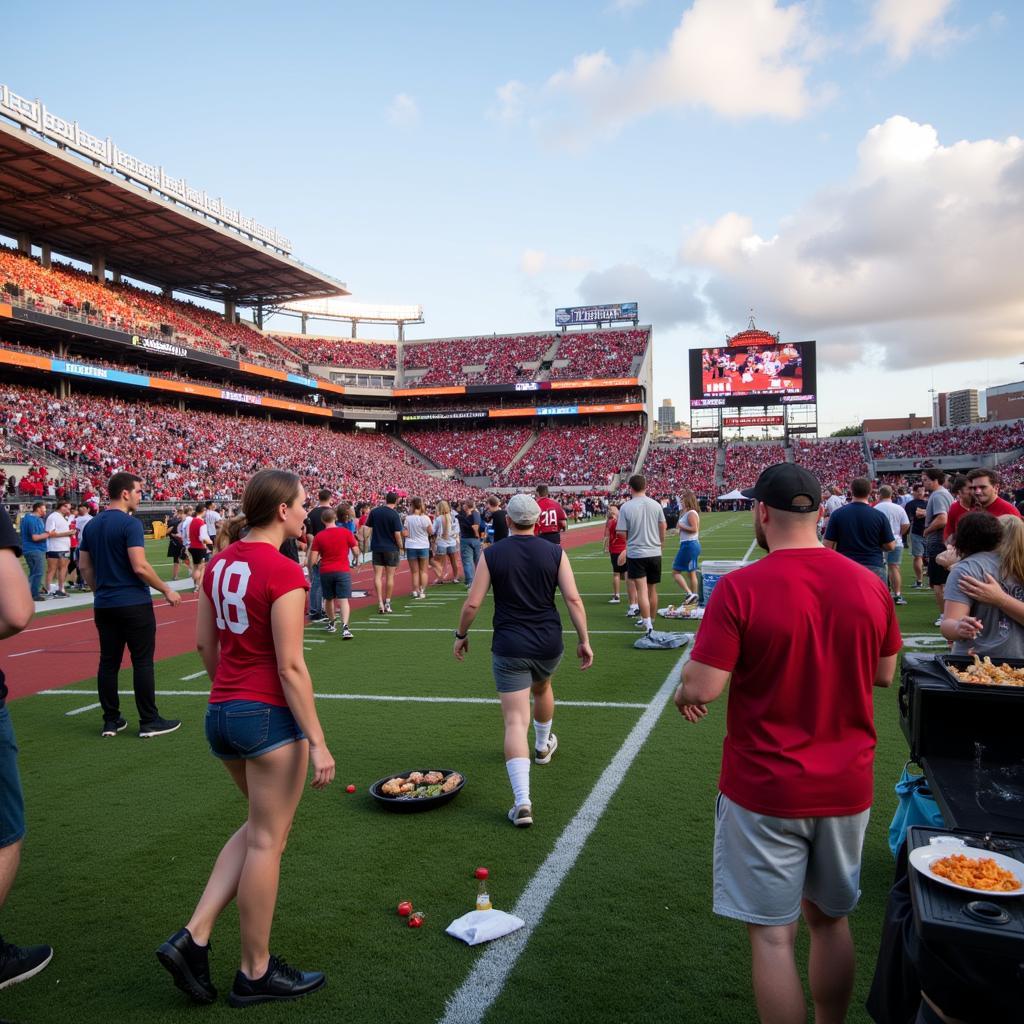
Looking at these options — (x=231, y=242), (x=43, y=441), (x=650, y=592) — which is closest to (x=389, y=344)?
(x=231, y=242)

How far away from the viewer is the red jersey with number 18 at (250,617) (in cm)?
289

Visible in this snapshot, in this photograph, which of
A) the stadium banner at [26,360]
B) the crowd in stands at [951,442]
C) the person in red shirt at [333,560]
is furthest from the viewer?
the crowd in stands at [951,442]

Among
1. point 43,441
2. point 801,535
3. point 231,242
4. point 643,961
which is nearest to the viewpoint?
point 801,535

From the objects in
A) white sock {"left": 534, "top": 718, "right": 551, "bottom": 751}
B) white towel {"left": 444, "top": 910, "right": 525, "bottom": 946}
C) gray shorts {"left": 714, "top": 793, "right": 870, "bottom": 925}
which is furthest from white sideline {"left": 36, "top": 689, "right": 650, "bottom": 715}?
gray shorts {"left": 714, "top": 793, "right": 870, "bottom": 925}

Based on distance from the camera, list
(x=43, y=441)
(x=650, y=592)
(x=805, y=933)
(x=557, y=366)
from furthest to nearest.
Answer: (x=557, y=366)
(x=43, y=441)
(x=650, y=592)
(x=805, y=933)

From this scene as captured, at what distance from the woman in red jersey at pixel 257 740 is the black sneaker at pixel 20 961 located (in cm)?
81

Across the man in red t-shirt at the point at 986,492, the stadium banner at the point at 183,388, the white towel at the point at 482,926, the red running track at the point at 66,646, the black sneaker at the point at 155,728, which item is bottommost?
the red running track at the point at 66,646

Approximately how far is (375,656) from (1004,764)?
24.1 ft

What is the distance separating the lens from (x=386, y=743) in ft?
19.8

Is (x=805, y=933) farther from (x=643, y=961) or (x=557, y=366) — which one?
(x=557, y=366)

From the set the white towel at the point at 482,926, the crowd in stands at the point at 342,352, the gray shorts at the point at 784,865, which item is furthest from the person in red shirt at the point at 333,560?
the crowd in stands at the point at 342,352

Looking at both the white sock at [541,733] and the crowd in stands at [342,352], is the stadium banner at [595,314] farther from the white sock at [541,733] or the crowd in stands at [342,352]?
the white sock at [541,733]

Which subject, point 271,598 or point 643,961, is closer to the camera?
point 271,598

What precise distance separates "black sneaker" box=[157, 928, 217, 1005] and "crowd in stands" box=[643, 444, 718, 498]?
2072 inches
